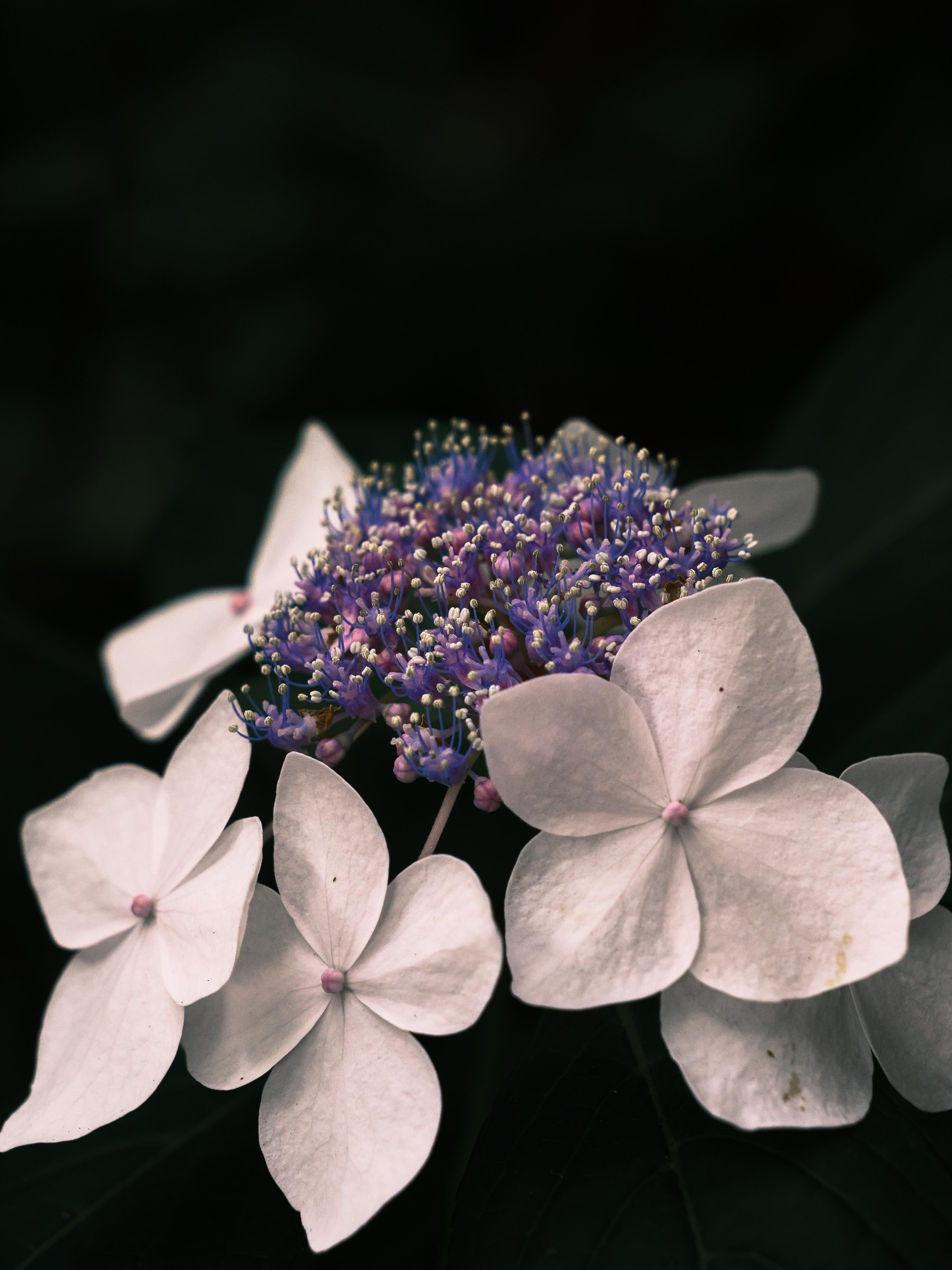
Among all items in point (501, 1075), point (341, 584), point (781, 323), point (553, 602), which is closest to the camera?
point (553, 602)

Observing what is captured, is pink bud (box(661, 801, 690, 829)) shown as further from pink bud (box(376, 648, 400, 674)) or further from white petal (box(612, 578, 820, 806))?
pink bud (box(376, 648, 400, 674))

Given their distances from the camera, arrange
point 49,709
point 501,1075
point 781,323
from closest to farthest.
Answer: point 501,1075, point 49,709, point 781,323

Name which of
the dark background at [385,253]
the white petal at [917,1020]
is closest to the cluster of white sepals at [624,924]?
the white petal at [917,1020]

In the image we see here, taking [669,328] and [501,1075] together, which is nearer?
[501,1075]

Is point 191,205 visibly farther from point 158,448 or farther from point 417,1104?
point 417,1104

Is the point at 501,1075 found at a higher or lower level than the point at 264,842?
lower

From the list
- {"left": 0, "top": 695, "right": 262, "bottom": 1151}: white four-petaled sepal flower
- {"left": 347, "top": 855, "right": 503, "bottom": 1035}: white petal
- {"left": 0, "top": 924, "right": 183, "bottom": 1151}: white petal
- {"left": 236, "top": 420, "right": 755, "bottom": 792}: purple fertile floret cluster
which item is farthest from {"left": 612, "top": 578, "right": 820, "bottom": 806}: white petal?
{"left": 0, "top": 924, "right": 183, "bottom": 1151}: white petal

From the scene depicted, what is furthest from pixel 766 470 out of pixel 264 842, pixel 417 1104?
pixel 417 1104
